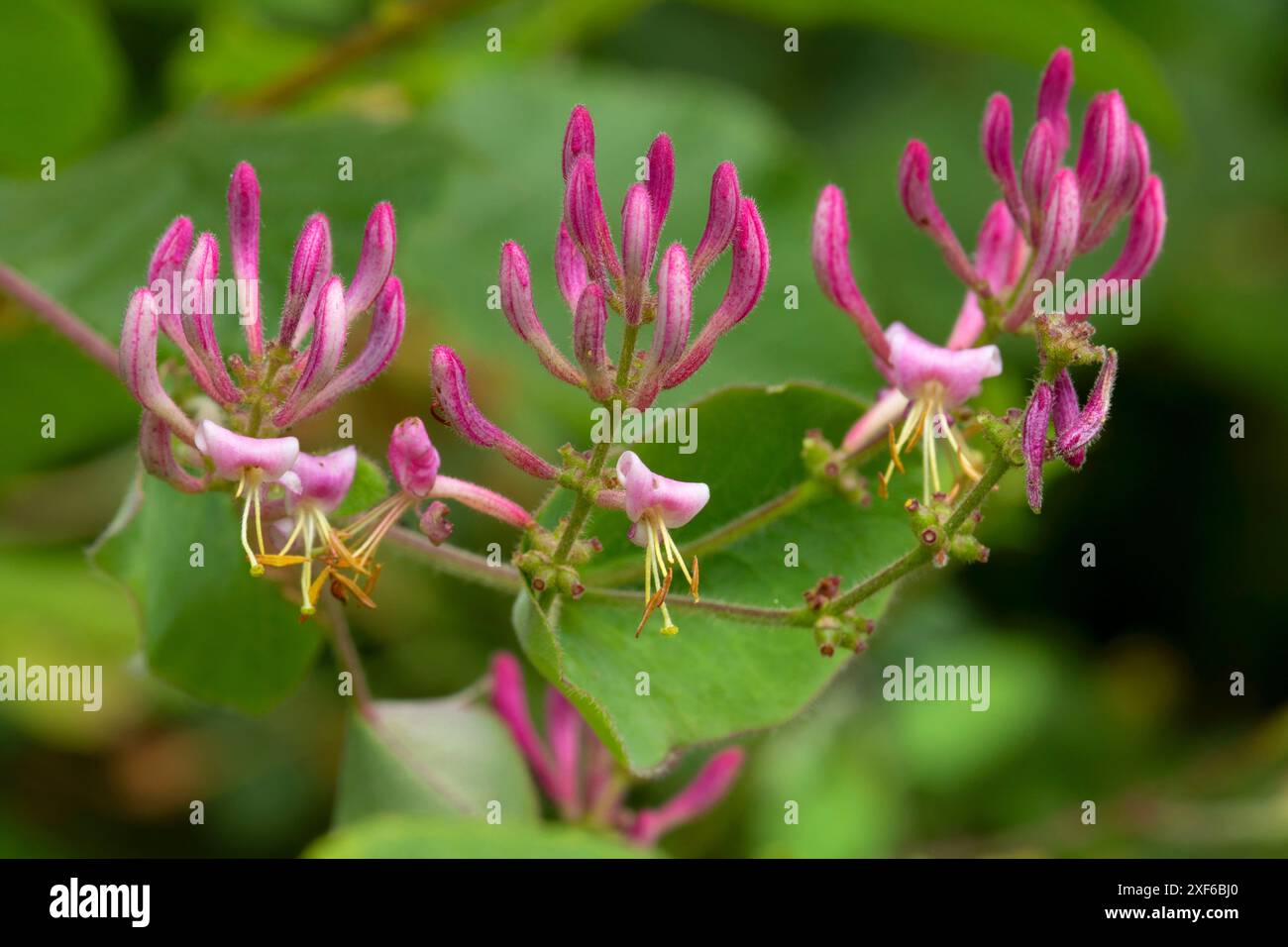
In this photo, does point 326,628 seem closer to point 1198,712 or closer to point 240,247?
point 240,247

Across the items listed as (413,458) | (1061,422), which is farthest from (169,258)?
(1061,422)

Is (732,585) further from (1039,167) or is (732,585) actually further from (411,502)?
(1039,167)

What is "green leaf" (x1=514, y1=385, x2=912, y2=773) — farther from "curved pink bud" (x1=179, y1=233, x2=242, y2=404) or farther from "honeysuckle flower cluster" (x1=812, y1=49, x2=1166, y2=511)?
"curved pink bud" (x1=179, y1=233, x2=242, y2=404)

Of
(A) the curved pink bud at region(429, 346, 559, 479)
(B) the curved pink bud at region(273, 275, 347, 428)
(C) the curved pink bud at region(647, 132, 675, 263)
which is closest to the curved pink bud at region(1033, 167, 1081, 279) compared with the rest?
(C) the curved pink bud at region(647, 132, 675, 263)

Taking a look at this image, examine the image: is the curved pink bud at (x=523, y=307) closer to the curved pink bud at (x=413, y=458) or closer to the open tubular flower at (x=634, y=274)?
the open tubular flower at (x=634, y=274)

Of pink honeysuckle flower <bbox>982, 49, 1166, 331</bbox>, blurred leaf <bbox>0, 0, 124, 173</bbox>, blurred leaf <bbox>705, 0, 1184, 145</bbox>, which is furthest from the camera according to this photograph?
blurred leaf <bbox>705, 0, 1184, 145</bbox>

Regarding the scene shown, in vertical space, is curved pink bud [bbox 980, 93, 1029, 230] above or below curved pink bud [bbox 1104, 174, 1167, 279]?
above
